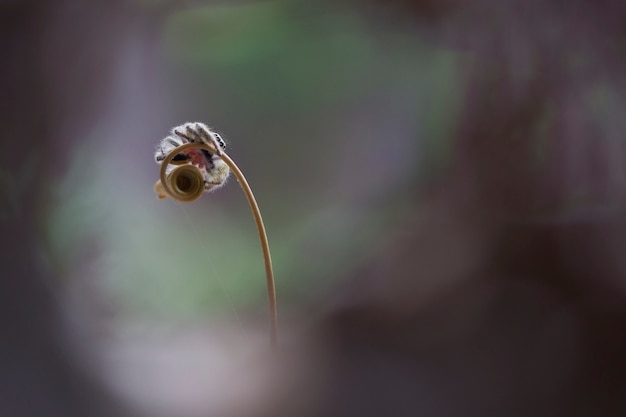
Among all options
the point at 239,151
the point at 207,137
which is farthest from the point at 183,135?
the point at 239,151

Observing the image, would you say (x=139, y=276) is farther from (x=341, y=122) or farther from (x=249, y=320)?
(x=341, y=122)

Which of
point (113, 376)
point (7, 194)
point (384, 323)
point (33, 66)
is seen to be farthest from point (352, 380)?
point (33, 66)

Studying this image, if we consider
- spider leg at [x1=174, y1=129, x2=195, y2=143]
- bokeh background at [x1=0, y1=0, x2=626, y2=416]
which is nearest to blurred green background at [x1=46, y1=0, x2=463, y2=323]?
bokeh background at [x1=0, y1=0, x2=626, y2=416]

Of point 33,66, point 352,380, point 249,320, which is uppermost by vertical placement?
point 33,66

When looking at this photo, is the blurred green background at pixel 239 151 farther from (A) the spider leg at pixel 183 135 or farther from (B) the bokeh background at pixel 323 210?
(A) the spider leg at pixel 183 135

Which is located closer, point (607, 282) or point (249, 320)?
point (607, 282)

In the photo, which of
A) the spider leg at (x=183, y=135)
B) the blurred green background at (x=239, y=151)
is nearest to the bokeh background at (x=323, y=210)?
the blurred green background at (x=239, y=151)

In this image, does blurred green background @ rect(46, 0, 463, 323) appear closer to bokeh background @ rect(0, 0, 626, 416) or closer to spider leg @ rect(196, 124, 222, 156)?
bokeh background @ rect(0, 0, 626, 416)
